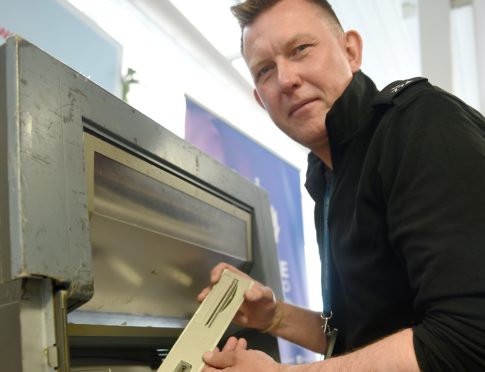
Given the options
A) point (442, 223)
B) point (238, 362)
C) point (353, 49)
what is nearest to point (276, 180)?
point (353, 49)

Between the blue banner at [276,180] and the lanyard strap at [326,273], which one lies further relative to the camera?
the blue banner at [276,180]

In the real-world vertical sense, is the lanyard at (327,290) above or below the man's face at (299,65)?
below

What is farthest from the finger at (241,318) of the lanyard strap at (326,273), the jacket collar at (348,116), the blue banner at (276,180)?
the blue banner at (276,180)

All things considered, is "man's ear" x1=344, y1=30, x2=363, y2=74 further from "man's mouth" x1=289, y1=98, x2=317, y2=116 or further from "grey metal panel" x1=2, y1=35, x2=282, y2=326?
"grey metal panel" x1=2, y1=35, x2=282, y2=326

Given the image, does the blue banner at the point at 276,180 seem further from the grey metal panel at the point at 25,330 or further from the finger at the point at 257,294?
the grey metal panel at the point at 25,330

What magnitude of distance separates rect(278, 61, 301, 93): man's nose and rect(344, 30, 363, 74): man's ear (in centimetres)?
23

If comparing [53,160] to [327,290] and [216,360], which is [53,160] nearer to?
[216,360]

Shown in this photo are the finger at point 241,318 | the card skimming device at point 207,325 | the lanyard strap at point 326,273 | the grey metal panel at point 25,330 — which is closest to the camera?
the grey metal panel at point 25,330

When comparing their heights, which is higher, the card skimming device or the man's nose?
the man's nose

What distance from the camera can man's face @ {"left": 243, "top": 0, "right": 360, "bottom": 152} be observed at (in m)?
1.27

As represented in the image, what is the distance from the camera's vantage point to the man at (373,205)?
77 centimetres

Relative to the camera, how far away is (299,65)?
129cm

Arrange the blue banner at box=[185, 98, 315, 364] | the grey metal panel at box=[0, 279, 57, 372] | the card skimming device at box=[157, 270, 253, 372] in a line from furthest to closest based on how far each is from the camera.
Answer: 1. the blue banner at box=[185, 98, 315, 364]
2. the card skimming device at box=[157, 270, 253, 372]
3. the grey metal panel at box=[0, 279, 57, 372]

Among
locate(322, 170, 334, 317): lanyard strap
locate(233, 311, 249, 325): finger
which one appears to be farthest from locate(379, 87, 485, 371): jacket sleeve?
locate(233, 311, 249, 325): finger
